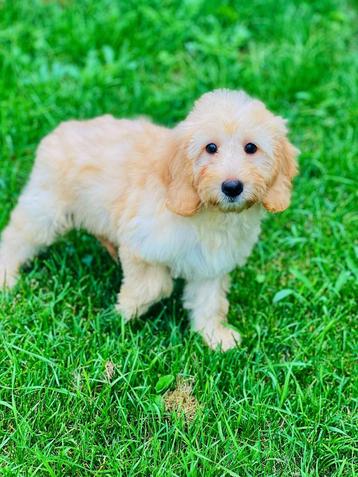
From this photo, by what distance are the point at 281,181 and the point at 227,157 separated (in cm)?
34

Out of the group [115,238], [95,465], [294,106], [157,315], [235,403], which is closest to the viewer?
[95,465]

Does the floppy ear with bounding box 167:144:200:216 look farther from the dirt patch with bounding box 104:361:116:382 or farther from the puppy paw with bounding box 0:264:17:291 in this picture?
the puppy paw with bounding box 0:264:17:291

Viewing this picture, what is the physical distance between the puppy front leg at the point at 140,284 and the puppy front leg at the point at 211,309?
16 cm

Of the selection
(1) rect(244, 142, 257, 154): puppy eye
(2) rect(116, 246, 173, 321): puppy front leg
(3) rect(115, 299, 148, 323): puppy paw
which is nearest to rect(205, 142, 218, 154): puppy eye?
(1) rect(244, 142, 257, 154): puppy eye

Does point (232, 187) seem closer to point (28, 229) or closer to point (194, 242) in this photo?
point (194, 242)

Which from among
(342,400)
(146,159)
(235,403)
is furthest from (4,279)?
(342,400)

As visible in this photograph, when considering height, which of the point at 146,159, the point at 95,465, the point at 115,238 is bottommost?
the point at 95,465

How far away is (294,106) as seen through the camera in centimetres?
570

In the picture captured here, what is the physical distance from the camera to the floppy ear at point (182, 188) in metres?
3.52

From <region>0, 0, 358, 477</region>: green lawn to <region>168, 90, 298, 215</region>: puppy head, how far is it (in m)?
0.83

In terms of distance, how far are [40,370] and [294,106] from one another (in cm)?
283

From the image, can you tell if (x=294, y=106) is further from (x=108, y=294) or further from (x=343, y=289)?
(x=108, y=294)

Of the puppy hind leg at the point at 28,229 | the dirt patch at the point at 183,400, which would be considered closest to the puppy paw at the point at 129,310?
the dirt patch at the point at 183,400

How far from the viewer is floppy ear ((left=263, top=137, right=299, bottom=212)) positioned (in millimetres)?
3590
